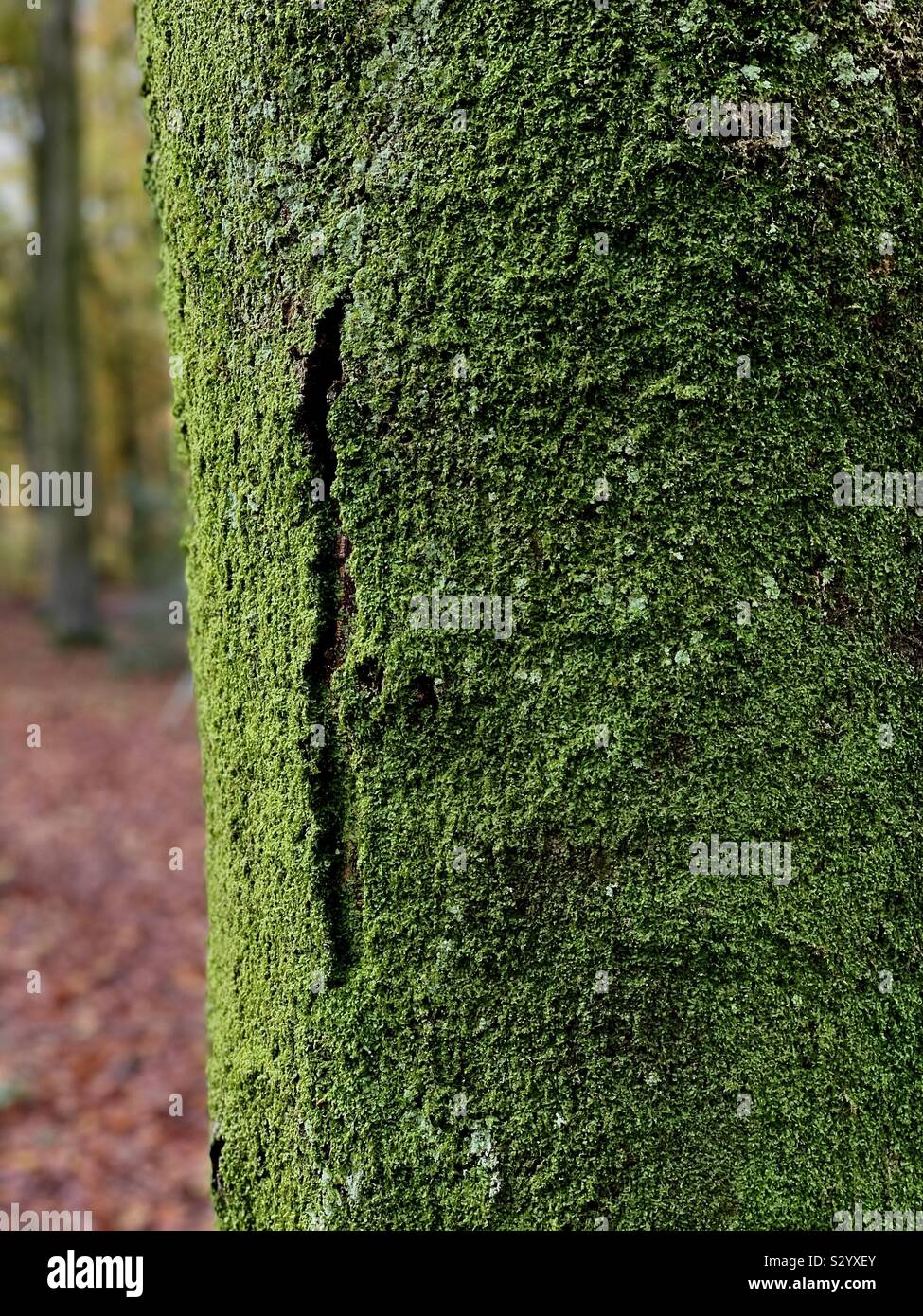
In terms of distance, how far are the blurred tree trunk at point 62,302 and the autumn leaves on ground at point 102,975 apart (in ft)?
12.9

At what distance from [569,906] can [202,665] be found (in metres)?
0.70

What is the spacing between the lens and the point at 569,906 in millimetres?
1142

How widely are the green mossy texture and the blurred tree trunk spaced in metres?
14.3

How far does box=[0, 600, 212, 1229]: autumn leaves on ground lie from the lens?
430cm

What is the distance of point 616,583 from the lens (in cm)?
112

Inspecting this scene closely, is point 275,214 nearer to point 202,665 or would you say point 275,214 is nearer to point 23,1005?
point 202,665
